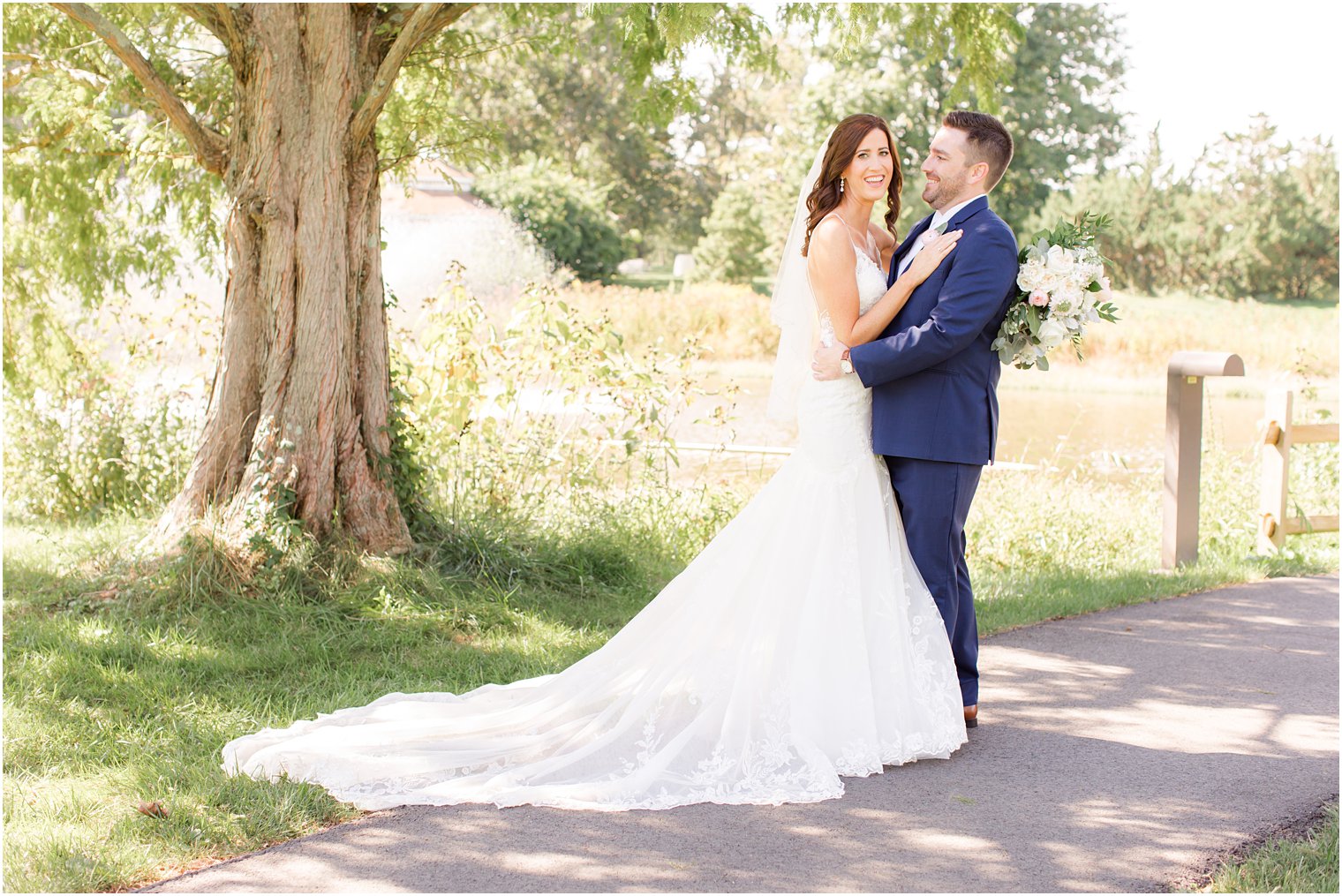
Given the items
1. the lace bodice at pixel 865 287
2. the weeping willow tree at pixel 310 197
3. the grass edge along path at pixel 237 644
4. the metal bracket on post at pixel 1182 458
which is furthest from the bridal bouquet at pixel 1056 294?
the metal bracket on post at pixel 1182 458

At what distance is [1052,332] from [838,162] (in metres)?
1.00

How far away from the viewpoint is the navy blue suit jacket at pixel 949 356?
4160 mm

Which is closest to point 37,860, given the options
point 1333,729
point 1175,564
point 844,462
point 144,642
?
point 144,642

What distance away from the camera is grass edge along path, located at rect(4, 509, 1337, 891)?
11.4 feet

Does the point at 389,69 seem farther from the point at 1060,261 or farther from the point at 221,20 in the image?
the point at 1060,261

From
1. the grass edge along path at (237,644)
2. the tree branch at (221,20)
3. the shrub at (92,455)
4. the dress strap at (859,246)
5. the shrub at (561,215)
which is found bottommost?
the grass edge along path at (237,644)

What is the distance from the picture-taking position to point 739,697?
405cm

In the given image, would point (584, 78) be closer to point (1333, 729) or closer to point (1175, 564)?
point (1175, 564)

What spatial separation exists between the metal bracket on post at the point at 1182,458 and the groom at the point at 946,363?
346 cm

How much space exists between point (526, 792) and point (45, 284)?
21.4ft

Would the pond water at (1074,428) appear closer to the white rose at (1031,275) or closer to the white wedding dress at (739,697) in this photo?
the white wedding dress at (739,697)

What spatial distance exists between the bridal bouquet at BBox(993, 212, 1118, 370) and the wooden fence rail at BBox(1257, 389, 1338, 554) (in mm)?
4017

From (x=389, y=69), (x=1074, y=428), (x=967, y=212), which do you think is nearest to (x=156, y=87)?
(x=389, y=69)

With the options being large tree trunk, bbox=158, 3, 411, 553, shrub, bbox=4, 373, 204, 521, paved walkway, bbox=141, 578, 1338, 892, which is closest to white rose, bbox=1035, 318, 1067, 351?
paved walkway, bbox=141, 578, 1338, 892
